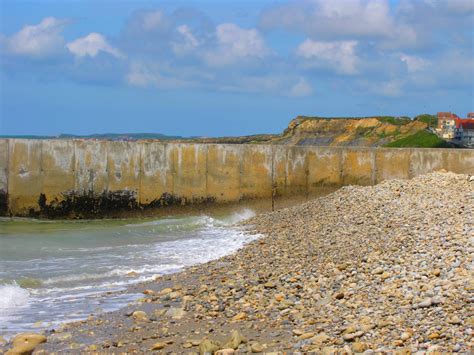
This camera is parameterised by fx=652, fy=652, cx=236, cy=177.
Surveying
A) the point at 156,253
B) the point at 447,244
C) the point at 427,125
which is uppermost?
the point at 427,125

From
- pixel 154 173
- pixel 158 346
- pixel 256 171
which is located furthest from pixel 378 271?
pixel 154 173

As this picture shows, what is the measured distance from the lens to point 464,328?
458 centimetres

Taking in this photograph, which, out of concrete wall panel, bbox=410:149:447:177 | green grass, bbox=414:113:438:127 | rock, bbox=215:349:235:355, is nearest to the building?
green grass, bbox=414:113:438:127

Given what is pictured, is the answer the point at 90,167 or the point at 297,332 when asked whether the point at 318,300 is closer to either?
the point at 297,332

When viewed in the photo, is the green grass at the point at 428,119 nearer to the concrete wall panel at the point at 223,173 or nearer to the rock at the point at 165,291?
the concrete wall panel at the point at 223,173

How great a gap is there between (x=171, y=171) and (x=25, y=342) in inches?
456

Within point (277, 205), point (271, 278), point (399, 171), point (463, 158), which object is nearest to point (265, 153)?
point (277, 205)

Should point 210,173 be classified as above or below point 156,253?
above

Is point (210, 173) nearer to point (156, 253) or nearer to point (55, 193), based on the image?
point (55, 193)

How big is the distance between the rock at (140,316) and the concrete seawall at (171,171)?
34.6ft

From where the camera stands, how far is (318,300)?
20.3 feet

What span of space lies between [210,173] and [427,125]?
44.9 m

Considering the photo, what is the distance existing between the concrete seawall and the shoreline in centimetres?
691

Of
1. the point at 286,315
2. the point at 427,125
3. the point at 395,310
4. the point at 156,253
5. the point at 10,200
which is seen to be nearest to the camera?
the point at 395,310
